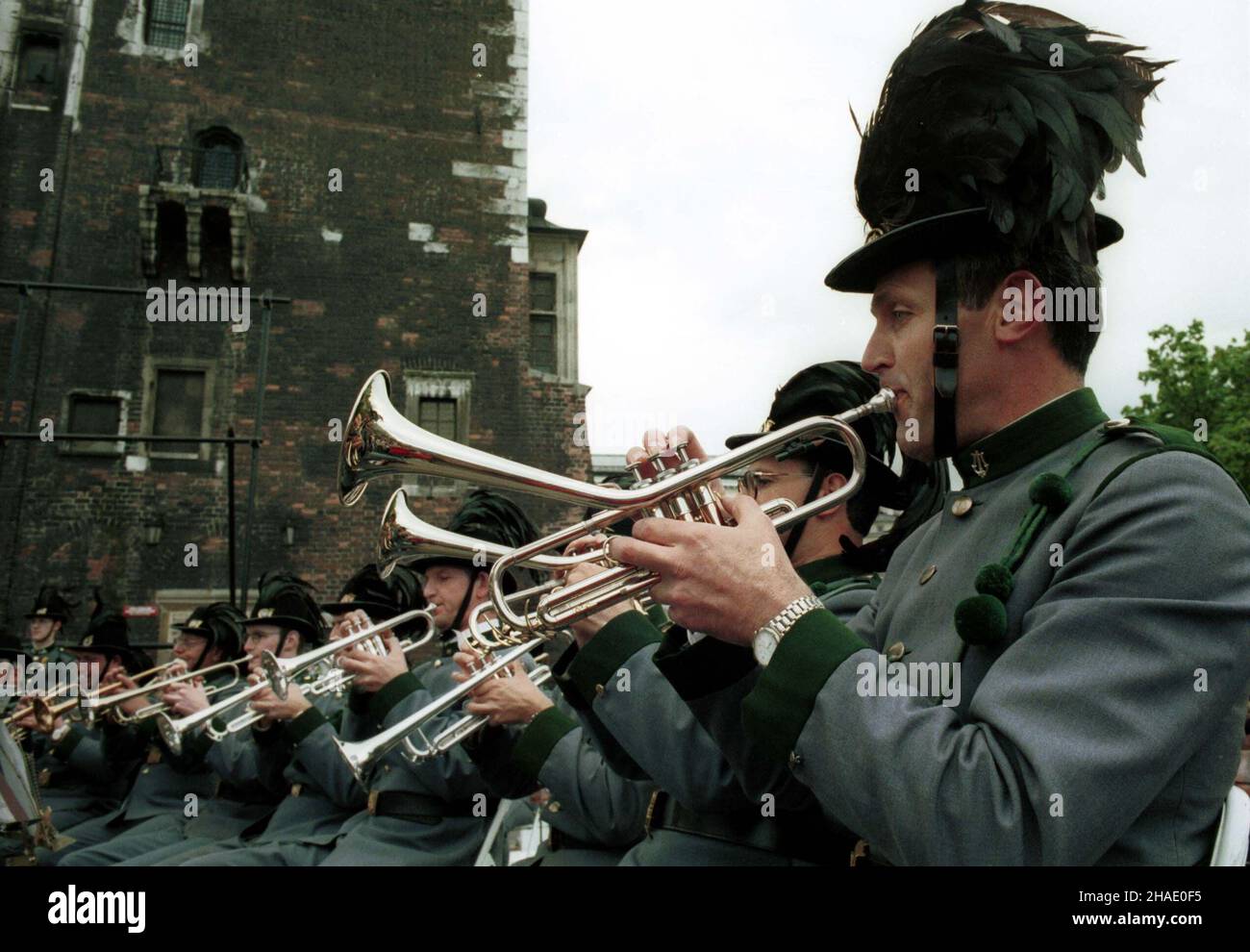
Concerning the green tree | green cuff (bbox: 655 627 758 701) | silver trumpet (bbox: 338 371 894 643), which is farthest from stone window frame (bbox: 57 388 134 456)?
the green tree

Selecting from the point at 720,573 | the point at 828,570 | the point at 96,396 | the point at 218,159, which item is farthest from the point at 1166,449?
the point at 218,159

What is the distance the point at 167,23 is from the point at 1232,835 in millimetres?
21256

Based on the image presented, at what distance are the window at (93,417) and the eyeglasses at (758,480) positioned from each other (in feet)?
53.5

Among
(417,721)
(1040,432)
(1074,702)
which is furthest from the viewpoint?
(417,721)

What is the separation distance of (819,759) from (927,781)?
213 millimetres

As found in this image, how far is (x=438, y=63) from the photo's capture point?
1992 centimetres

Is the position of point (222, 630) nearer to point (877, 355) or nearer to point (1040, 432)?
point (877, 355)

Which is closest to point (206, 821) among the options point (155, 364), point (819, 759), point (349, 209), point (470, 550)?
point (470, 550)

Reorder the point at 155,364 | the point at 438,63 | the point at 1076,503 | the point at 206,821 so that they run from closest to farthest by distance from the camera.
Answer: the point at 1076,503, the point at 206,821, the point at 155,364, the point at 438,63

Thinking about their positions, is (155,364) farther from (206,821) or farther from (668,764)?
(668,764)

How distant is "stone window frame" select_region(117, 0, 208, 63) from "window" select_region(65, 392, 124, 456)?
20.3ft

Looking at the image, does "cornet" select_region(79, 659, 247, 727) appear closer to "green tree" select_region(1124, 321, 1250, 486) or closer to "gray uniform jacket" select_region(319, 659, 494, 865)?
"gray uniform jacket" select_region(319, 659, 494, 865)

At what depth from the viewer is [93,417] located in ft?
58.5

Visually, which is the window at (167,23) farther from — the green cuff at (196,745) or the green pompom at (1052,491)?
the green pompom at (1052,491)
